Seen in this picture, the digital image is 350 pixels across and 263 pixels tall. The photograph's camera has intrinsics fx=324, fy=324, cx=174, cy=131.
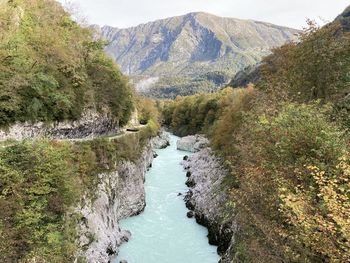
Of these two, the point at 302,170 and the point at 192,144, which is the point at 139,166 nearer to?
the point at 302,170

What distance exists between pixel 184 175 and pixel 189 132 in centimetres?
5447

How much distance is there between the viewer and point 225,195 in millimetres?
31859

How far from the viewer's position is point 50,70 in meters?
31.1

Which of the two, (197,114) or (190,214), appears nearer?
(190,214)

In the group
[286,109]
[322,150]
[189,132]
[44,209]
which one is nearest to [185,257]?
[44,209]

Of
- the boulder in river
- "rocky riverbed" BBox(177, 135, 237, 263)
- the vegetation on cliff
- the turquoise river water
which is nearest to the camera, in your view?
the vegetation on cliff

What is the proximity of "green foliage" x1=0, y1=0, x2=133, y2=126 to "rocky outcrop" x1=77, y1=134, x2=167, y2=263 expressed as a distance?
7.83 meters

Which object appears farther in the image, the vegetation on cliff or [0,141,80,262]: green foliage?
[0,141,80,262]: green foliage

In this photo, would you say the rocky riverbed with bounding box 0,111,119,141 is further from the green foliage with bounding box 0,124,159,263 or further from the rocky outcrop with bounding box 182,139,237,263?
the rocky outcrop with bounding box 182,139,237,263

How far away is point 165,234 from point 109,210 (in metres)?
6.02

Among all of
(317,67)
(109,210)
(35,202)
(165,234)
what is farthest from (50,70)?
(317,67)

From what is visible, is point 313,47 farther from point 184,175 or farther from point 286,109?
point 184,175

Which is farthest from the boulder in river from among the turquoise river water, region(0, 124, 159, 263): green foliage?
region(0, 124, 159, 263): green foliage

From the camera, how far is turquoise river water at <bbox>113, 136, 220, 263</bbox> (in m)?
26.4
